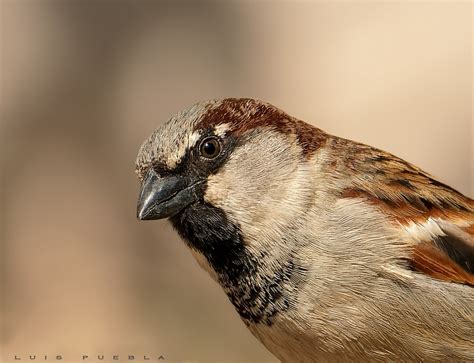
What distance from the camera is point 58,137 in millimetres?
3225

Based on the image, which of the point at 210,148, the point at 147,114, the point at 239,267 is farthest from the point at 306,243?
the point at 147,114

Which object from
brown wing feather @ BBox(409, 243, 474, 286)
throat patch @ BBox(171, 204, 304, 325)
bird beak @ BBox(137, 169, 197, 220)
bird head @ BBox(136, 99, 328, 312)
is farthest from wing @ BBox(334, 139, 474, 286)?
bird beak @ BBox(137, 169, 197, 220)

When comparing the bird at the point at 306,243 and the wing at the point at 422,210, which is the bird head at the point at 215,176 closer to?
the bird at the point at 306,243

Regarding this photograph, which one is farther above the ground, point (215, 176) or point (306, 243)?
point (215, 176)

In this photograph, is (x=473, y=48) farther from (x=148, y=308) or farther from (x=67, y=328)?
(x=67, y=328)

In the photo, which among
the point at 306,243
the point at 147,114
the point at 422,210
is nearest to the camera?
the point at 306,243

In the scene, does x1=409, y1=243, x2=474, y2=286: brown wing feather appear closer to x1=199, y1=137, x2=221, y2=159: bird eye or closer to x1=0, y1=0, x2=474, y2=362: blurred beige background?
x1=199, y1=137, x2=221, y2=159: bird eye

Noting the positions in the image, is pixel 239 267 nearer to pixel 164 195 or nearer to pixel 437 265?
pixel 164 195

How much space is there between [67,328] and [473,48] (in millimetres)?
2052

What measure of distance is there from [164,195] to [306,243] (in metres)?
0.35

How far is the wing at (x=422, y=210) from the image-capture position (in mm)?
1682

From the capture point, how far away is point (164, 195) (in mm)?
1656

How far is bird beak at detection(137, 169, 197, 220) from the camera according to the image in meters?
1.66

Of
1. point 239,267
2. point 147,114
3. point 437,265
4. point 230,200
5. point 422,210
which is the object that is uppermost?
point 147,114
